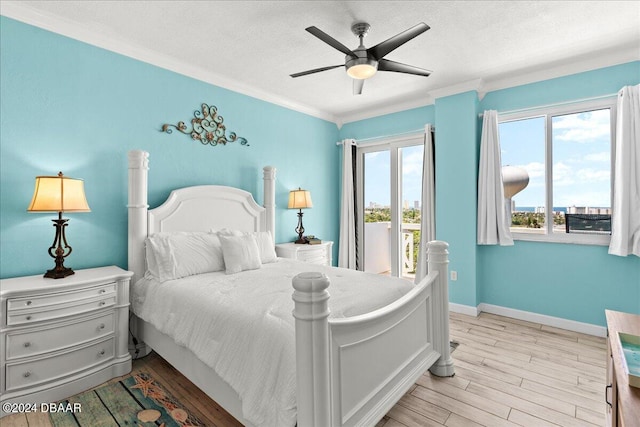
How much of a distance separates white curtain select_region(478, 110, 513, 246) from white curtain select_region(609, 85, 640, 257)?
0.93 m

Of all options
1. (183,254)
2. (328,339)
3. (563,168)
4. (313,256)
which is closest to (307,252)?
(313,256)

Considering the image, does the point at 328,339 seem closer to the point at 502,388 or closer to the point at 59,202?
the point at 502,388

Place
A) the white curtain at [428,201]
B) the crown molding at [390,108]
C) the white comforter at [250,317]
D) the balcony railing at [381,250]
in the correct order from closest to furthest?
1. the white comforter at [250,317]
2. the white curtain at [428,201]
3. the crown molding at [390,108]
4. the balcony railing at [381,250]

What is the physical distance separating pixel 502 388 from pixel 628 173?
2.30 m

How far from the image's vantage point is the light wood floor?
1874 mm

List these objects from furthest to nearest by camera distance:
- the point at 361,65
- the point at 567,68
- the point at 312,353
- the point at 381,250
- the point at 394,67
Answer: the point at 381,250, the point at 567,68, the point at 394,67, the point at 361,65, the point at 312,353

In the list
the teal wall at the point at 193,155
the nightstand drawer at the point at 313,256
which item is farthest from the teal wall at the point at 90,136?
the nightstand drawer at the point at 313,256

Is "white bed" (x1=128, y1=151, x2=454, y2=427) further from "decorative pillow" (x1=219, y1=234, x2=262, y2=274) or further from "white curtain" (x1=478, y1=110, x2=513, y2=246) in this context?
"white curtain" (x1=478, y1=110, x2=513, y2=246)

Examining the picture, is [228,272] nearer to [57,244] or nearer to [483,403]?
[57,244]

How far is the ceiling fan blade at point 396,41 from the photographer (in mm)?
1977

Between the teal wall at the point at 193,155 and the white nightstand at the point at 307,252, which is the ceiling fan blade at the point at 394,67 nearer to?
the teal wall at the point at 193,155

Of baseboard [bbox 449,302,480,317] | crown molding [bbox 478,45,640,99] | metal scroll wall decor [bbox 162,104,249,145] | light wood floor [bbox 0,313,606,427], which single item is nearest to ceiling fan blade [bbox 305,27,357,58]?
metal scroll wall decor [bbox 162,104,249,145]

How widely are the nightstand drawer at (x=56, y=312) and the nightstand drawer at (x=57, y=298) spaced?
0.10ft

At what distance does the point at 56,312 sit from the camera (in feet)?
6.67
